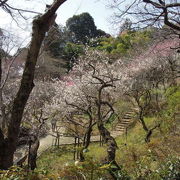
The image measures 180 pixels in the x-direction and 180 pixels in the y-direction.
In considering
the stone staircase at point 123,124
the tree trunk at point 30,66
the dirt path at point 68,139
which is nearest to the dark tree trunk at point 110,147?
the tree trunk at point 30,66

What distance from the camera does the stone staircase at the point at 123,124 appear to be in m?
17.4

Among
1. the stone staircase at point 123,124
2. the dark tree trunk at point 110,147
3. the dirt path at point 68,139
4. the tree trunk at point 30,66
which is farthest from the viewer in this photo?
the stone staircase at point 123,124

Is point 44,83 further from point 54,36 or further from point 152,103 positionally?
point 54,36

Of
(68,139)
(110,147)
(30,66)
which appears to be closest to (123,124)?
(68,139)

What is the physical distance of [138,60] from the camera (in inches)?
846

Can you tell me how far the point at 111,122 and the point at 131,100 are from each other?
3.13 meters

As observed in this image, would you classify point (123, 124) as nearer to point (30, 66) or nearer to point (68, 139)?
point (68, 139)

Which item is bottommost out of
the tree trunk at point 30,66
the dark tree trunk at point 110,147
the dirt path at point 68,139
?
the dirt path at point 68,139

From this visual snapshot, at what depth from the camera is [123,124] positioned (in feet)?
60.2

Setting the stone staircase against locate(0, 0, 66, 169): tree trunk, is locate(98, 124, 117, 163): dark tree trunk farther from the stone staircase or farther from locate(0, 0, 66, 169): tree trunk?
the stone staircase

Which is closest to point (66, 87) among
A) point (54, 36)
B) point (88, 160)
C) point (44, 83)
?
point (44, 83)

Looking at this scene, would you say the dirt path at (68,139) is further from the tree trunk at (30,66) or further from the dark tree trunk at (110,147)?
the tree trunk at (30,66)

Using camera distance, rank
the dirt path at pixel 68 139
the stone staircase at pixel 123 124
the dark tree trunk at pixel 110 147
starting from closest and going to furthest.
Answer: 1. the dark tree trunk at pixel 110 147
2. the dirt path at pixel 68 139
3. the stone staircase at pixel 123 124

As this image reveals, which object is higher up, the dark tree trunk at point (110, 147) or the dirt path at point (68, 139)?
the dark tree trunk at point (110, 147)
